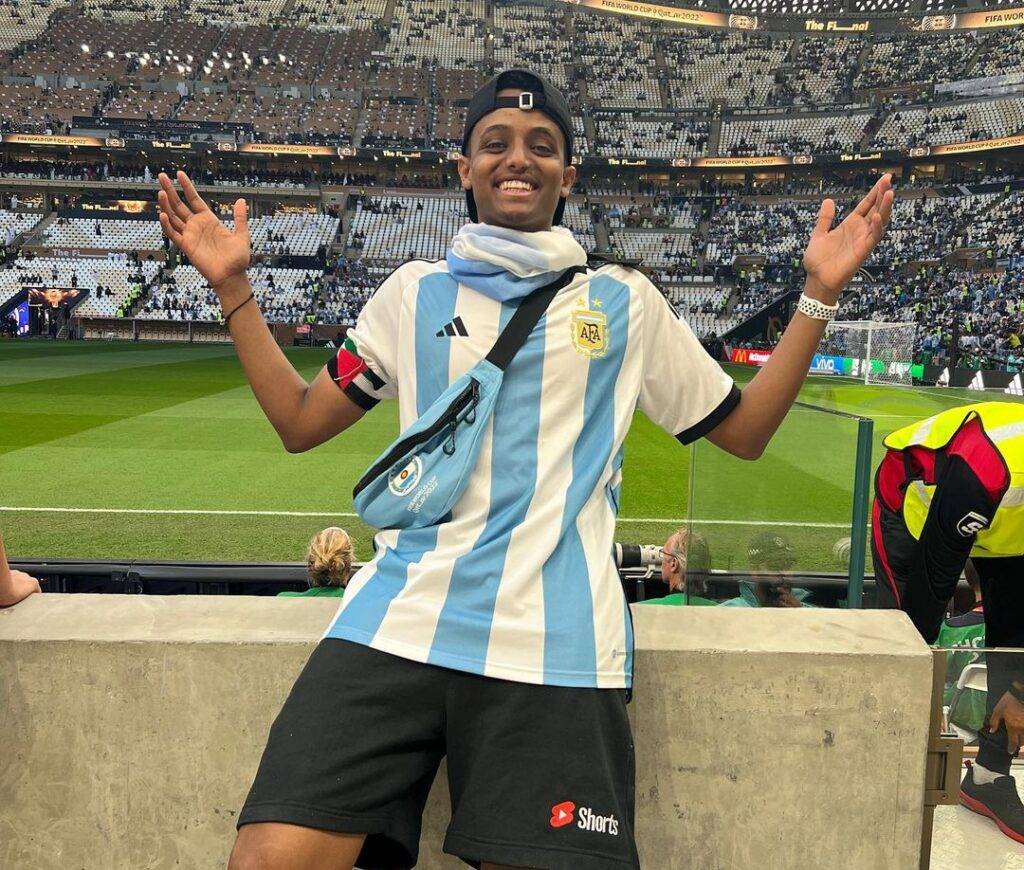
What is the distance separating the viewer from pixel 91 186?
50.1m

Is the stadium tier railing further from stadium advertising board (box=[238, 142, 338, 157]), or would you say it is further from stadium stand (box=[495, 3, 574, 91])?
stadium stand (box=[495, 3, 574, 91])

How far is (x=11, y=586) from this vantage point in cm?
196

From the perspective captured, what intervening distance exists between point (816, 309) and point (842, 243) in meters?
0.20

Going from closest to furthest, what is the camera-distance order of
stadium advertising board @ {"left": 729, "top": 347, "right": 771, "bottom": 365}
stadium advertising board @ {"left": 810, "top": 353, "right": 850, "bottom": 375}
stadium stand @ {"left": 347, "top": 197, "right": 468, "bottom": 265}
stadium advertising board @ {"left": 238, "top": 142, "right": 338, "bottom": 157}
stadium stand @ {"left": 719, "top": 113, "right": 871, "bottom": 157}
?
stadium advertising board @ {"left": 810, "top": 353, "right": 850, "bottom": 375}
stadium advertising board @ {"left": 729, "top": 347, "right": 771, "bottom": 365}
stadium stand @ {"left": 347, "top": 197, "right": 468, "bottom": 265}
stadium advertising board @ {"left": 238, "top": 142, "right": 338, "bottom": 157}
stadium stand @ {"left": 719, "top": 113, "right": 871, "bottom": 157}

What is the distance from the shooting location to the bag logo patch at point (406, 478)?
1621 millimetres

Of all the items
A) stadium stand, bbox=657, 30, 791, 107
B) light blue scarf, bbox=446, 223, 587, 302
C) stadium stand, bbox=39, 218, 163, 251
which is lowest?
light blue scarf, bbox=446, 223, 587, 302

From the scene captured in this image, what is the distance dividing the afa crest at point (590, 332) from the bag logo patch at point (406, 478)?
1.33ft

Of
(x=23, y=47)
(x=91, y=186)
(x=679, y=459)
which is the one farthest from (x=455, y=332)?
(x=23, y=47)

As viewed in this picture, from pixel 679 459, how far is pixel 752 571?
8.29m

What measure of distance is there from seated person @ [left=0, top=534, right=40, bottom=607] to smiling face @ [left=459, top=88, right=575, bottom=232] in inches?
54.0

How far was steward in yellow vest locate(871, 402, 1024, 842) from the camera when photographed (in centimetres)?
221

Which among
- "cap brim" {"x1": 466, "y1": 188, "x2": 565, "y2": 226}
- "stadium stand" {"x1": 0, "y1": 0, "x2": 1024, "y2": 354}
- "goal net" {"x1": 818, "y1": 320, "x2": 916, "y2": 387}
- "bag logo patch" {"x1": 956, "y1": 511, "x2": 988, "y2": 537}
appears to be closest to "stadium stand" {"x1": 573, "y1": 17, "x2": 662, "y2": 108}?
"stadium stand" {"x1": 0, "y1": 0, "x2": 1024, "y2": 354}

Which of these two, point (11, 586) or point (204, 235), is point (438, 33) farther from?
point (11, 586)

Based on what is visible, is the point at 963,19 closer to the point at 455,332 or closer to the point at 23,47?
the point at 23,47
